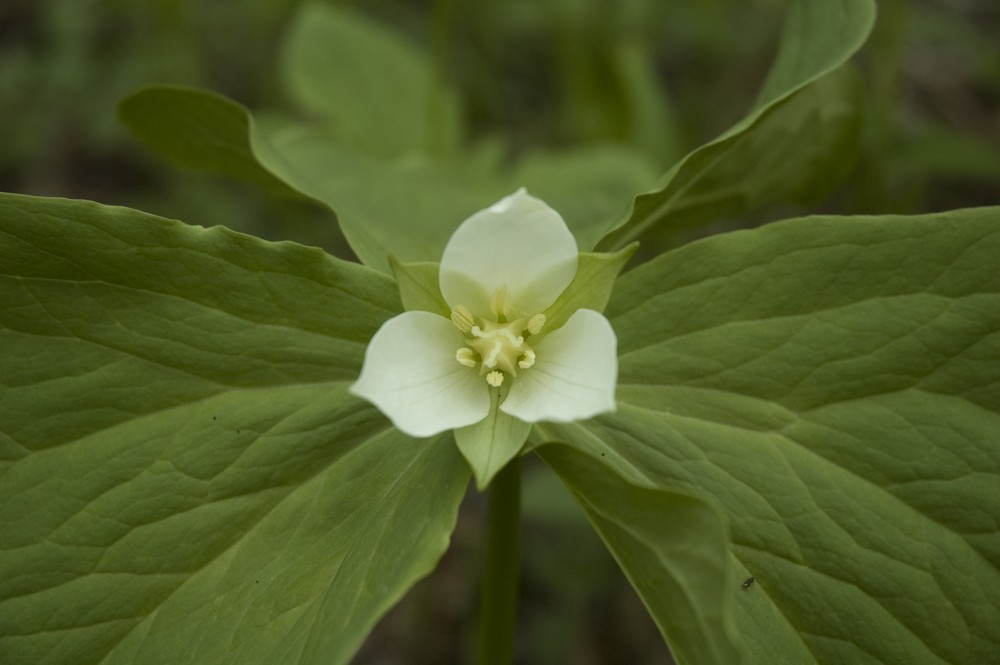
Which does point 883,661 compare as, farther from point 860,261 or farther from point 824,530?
point 860,261

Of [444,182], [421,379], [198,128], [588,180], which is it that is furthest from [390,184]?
[421,379]

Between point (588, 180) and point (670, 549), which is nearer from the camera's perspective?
point (670, 549)

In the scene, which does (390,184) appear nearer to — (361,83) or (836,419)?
(361,83)

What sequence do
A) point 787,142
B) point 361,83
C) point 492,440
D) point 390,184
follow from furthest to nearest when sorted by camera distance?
point 361,83 → point 390,184 → point 787,142 → point 492,440

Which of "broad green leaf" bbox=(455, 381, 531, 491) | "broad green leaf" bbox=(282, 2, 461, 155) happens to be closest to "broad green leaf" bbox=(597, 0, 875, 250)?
"broad green leaf" bbox=(455, 381, 531, 491)

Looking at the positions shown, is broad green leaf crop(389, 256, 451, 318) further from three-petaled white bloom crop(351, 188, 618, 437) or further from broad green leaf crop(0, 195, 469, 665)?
broad green leaf crop(0, 195, 469, 665)

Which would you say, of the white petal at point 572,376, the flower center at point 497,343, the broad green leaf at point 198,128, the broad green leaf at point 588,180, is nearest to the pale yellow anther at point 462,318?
the flower center at point 497,343
